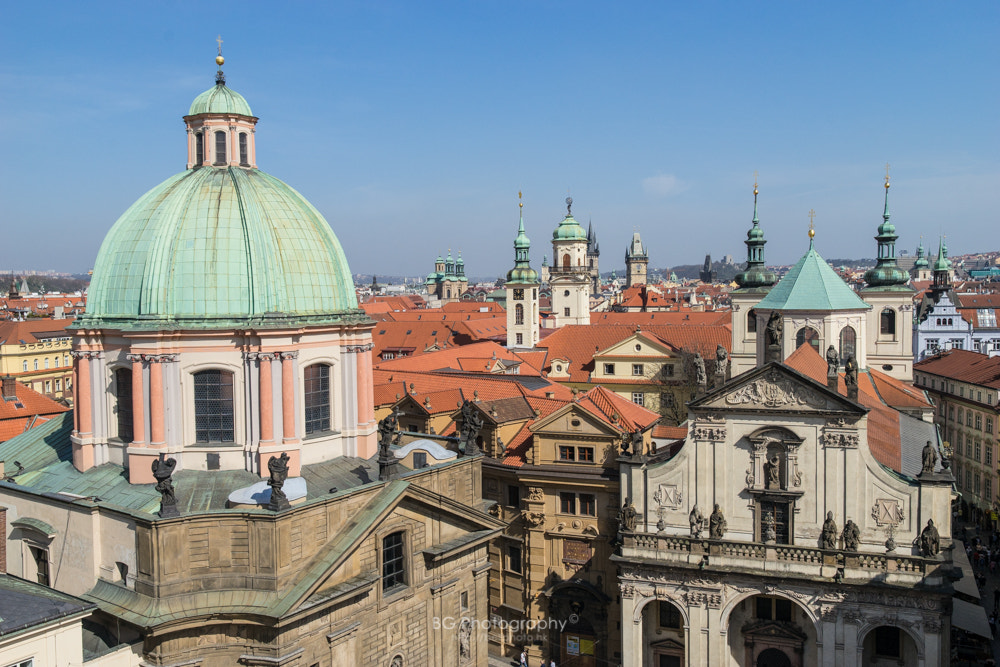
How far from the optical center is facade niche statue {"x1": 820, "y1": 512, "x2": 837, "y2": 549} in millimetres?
34031

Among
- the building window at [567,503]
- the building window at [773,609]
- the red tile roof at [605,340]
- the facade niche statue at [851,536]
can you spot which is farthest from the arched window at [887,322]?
the building window at [567,503]

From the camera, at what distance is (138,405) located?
27.9 meters

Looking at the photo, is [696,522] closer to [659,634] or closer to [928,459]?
[659,634]

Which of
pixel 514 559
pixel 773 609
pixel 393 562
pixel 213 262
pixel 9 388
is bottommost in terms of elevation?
pixel 773 609

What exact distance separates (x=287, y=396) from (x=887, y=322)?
52.7 m

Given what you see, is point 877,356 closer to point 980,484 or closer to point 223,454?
point 980,484

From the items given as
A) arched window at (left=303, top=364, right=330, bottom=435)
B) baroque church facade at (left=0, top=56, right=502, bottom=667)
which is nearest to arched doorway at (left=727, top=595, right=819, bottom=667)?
baroque church facade at (left=0, top=56, right=502, bottom=667)

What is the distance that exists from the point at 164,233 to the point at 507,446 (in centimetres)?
2074

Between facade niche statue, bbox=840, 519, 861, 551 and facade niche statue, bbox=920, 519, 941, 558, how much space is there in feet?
7.50

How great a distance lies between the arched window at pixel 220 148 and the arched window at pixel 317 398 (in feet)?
28.2

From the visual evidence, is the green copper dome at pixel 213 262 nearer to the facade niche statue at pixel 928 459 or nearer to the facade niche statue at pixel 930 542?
the facade niche statue at pixel 928 459

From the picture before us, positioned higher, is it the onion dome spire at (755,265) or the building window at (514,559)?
the onion dome spire at (755,265)

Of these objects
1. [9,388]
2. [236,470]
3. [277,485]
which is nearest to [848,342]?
[236,470]

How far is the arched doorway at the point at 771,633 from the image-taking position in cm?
3522
